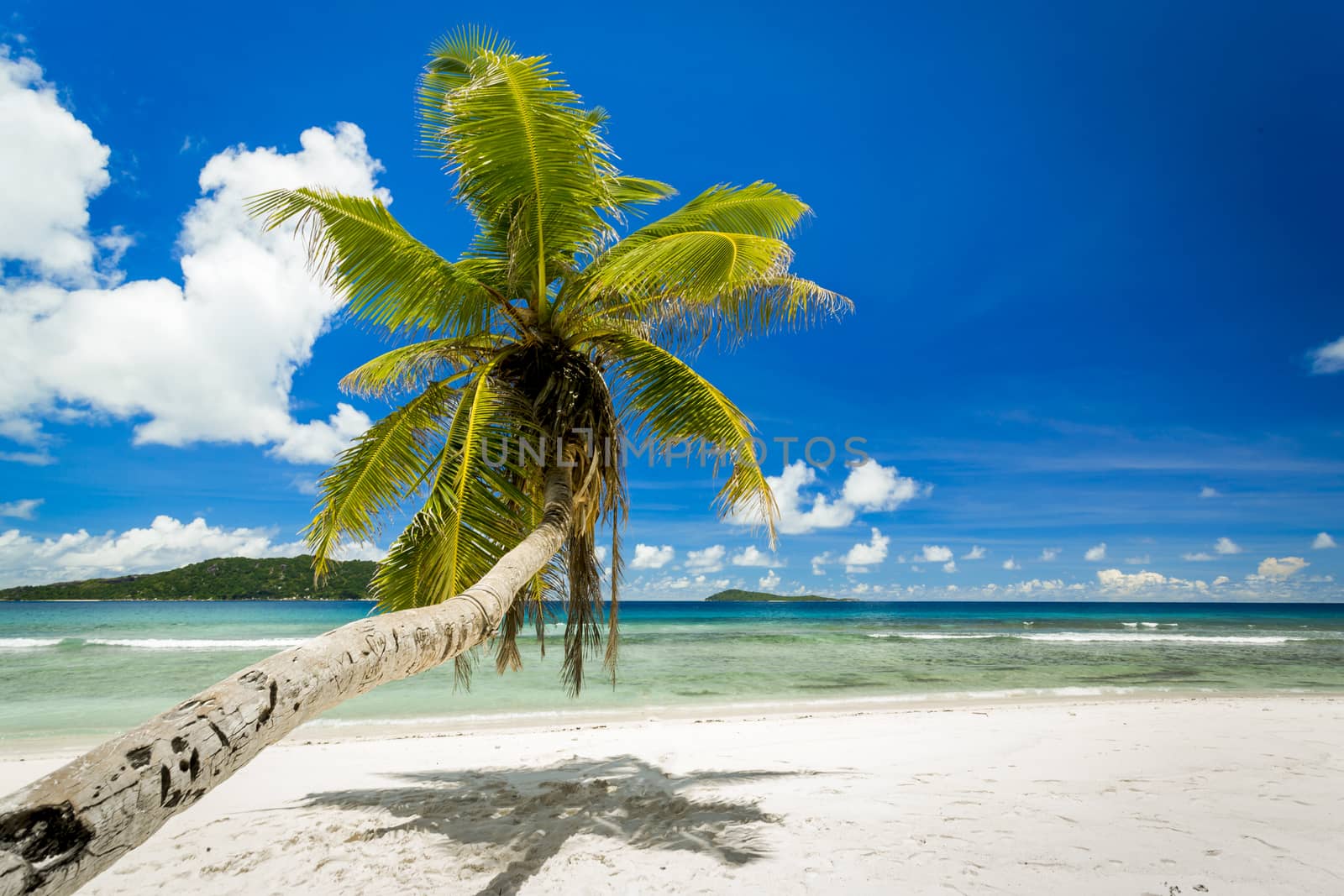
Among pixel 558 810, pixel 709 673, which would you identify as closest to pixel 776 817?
pixel 558 810

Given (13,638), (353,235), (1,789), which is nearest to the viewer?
(353,235)

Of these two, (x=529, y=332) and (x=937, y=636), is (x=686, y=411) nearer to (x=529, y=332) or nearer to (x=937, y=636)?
(x=529, y=332)

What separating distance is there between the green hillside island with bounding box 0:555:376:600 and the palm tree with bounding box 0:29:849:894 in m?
63.1

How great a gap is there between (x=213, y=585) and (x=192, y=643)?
55.2m

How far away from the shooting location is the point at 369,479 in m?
5.25

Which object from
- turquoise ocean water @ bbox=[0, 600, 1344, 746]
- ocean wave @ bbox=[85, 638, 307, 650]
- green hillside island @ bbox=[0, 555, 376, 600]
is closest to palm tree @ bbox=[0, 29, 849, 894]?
turquoise ocean water @ bbox=[0, 600, 1344, 746]

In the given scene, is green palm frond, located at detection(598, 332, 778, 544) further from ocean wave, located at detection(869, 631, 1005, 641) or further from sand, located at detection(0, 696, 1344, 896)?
ocean wave, located at detection(869, 631, 1005, 641)

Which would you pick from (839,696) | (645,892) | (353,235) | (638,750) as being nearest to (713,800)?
(645,892)

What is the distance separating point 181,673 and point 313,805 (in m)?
13.7

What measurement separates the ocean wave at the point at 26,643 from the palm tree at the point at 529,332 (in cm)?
2769

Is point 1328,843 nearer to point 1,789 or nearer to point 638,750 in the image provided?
point 638,750

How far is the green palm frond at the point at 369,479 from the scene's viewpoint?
5.23m

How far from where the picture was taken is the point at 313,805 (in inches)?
220

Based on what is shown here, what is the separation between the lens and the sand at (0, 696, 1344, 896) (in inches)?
153
